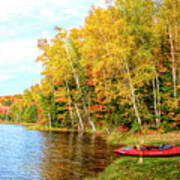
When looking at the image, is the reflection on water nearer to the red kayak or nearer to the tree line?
the red kayak

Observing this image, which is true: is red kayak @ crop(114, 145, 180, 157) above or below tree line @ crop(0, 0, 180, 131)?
below

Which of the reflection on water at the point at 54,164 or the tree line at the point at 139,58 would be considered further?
the tree line at the point at 139,58

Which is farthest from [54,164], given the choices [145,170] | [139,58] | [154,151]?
[139,58]

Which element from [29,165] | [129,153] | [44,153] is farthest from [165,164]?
[44,153]

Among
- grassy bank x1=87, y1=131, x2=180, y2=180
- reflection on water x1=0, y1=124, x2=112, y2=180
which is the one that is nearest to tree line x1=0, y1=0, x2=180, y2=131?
reflection on water x1=0, y1=124, x2=112, y2=180

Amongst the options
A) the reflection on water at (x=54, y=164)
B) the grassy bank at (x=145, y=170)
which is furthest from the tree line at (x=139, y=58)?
the grassy bank at (x=145, y=170)

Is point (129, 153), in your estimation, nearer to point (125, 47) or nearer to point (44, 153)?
point (44, 153)

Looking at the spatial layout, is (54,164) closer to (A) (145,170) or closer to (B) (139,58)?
(A) (145,170)

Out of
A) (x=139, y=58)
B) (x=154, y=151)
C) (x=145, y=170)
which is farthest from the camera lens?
(x=139, y=58)

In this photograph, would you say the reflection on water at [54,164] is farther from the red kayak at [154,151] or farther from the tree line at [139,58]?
the tree line at [139,58]

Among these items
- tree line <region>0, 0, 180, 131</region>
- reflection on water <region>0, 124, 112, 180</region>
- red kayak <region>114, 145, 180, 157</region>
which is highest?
tree line <region>0, 0, 180, 131</region>

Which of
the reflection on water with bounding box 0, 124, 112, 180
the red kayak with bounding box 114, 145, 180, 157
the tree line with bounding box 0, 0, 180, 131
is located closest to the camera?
the reflection on water with bounding box 0, 124, 112, 180

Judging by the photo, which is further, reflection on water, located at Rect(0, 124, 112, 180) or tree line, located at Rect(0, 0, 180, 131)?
tree line, located at Rect(0, 0, 180, 131)

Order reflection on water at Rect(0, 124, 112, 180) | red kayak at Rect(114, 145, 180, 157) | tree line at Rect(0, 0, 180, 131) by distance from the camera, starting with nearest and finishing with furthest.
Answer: reflection on water at Rect(0, 124, 112, 180) < red kayak at Rect(114, 145, 180, 157) < tree line at Rect(0, 0, 180, 131)
